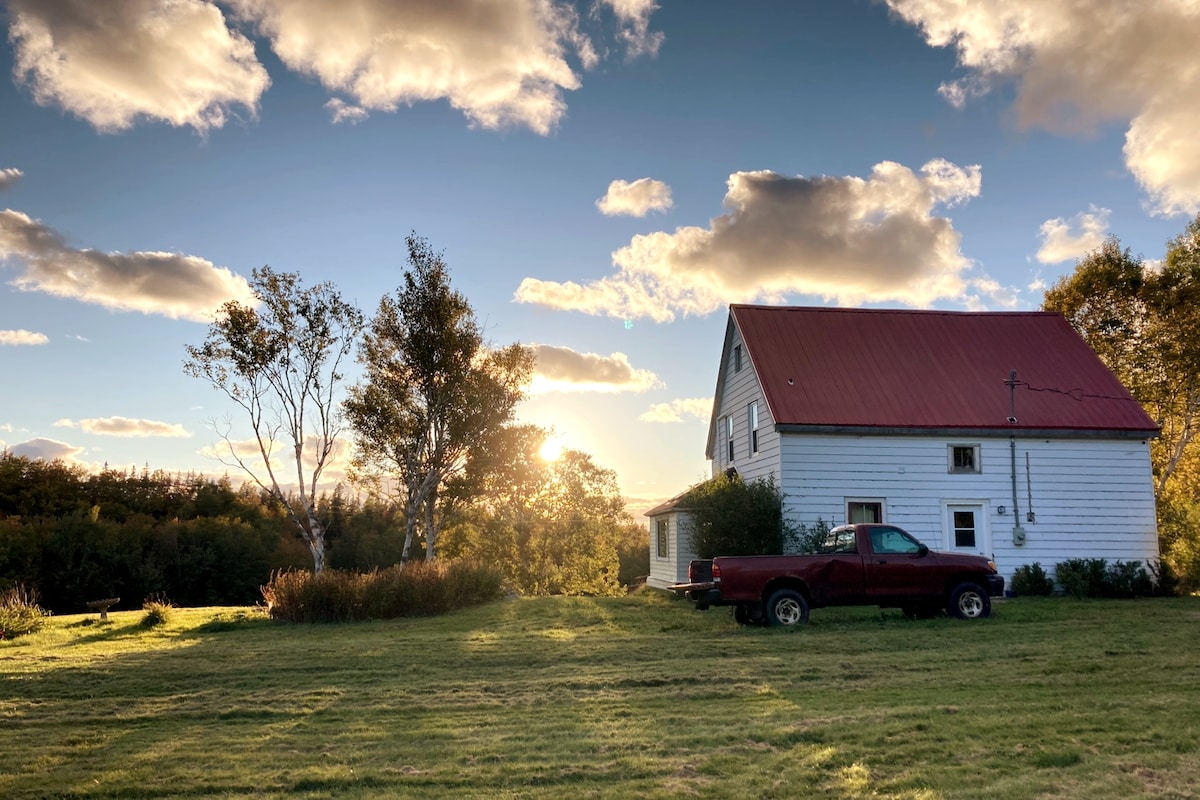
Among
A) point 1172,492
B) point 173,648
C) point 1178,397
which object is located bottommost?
point 173,648

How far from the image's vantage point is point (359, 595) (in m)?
19.1

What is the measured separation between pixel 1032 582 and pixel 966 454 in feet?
11.9

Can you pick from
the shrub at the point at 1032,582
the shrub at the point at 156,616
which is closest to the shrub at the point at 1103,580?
the shrub at the point at 1032,582

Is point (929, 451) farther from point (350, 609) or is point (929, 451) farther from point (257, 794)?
point (257, 794)

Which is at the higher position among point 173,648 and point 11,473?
point 11,473

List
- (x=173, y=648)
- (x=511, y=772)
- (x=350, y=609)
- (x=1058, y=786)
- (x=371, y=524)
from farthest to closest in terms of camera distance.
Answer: (x=371, y=524) < (x=350, y=609) < (x=173, y=648) < (x=511, y=772) < (x=1058, y=786)

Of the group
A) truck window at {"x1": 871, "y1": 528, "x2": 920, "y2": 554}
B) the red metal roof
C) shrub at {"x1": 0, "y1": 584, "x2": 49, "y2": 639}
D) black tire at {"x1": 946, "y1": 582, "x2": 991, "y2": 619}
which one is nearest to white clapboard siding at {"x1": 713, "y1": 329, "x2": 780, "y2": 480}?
the red metal roof

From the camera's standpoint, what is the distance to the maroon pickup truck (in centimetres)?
1504

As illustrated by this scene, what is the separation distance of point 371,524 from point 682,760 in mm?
64888

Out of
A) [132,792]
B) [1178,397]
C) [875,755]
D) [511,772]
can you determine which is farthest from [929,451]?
[132,792]

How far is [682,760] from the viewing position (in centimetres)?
648

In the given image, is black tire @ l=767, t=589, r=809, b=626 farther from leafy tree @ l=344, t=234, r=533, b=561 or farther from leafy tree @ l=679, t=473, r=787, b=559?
leafy tree @ l=344, t=234, r=533, b=561

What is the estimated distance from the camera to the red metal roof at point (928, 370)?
22812mm

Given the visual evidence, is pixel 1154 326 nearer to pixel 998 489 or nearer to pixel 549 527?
pixel 998 489
